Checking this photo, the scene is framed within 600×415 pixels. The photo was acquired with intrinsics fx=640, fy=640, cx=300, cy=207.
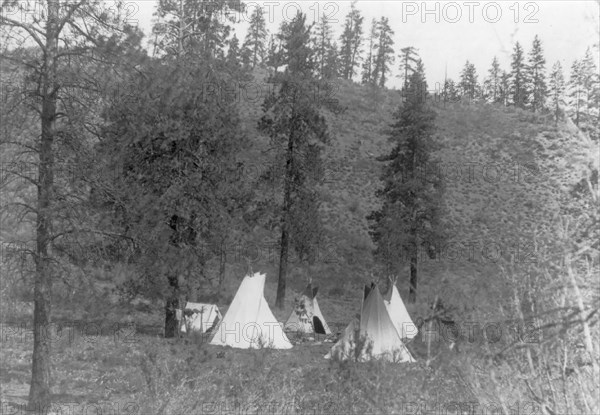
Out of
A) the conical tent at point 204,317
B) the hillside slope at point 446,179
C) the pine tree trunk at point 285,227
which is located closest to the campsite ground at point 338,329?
the hillside slope at point 446,179

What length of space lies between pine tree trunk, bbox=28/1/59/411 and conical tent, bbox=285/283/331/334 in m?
12.9

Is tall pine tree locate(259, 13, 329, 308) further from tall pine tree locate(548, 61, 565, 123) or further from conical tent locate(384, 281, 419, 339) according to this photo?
tall pine tree locate(548, 61, 565, 123)

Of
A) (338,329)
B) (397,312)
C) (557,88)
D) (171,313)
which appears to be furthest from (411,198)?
(557,88)

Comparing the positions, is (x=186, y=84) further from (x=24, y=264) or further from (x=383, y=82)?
(x=383, y=82)

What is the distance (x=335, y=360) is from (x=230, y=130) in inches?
491

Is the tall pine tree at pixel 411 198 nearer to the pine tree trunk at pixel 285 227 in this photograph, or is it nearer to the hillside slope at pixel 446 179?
the hillside slope at pixel 446 179

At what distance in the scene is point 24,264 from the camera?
10031 millimetres

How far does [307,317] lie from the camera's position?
22.6 m

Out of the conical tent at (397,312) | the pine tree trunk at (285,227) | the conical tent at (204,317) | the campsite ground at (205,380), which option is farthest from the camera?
the pine tree trunk at (285,227)

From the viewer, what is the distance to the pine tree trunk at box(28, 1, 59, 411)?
966cm

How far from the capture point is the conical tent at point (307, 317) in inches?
886

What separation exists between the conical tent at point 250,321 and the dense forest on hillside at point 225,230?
1.20m

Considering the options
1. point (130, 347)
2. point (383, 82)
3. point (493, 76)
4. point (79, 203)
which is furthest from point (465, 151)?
point (79, 203)

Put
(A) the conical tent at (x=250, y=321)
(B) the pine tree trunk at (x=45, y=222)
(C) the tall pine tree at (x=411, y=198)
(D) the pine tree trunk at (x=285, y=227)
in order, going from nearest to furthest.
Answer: (B) the pine tree trunk at (x=45, y=222) → (A) the conical tent at (x=250, y=321) → (D) the pine tree trunk at (x=285, y=227) → (C) the tall pine tree at (x=411, y=198)
